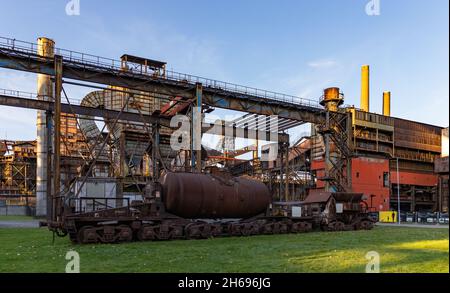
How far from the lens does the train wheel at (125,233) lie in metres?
17.5

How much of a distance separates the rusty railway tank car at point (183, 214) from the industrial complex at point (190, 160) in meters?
0.06

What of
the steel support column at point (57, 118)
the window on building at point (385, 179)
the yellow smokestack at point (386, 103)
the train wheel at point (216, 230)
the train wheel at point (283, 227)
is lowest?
the train wheel at point (283, 227)

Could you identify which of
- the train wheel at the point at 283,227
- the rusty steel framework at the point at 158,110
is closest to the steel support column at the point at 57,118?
the rusty steel framework at the point at 158,110

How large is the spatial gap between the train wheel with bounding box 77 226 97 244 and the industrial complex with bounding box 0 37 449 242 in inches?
1.6

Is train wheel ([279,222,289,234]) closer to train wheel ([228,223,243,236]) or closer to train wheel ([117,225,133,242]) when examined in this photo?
train wheel ([228,223,243,236])

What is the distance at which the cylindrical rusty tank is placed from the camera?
1933 centimetres

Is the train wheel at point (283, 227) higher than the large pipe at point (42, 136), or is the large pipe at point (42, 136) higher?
the large pipe at point (42, 136)

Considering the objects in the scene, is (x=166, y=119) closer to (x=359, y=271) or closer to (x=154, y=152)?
(x=154, y=152)

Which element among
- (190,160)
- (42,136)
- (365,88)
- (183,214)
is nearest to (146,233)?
(183,214)

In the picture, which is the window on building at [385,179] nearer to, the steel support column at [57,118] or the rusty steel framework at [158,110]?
the rusty steel framework at [158,110]

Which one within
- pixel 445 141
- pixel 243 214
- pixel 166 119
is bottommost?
pixel 243 214
